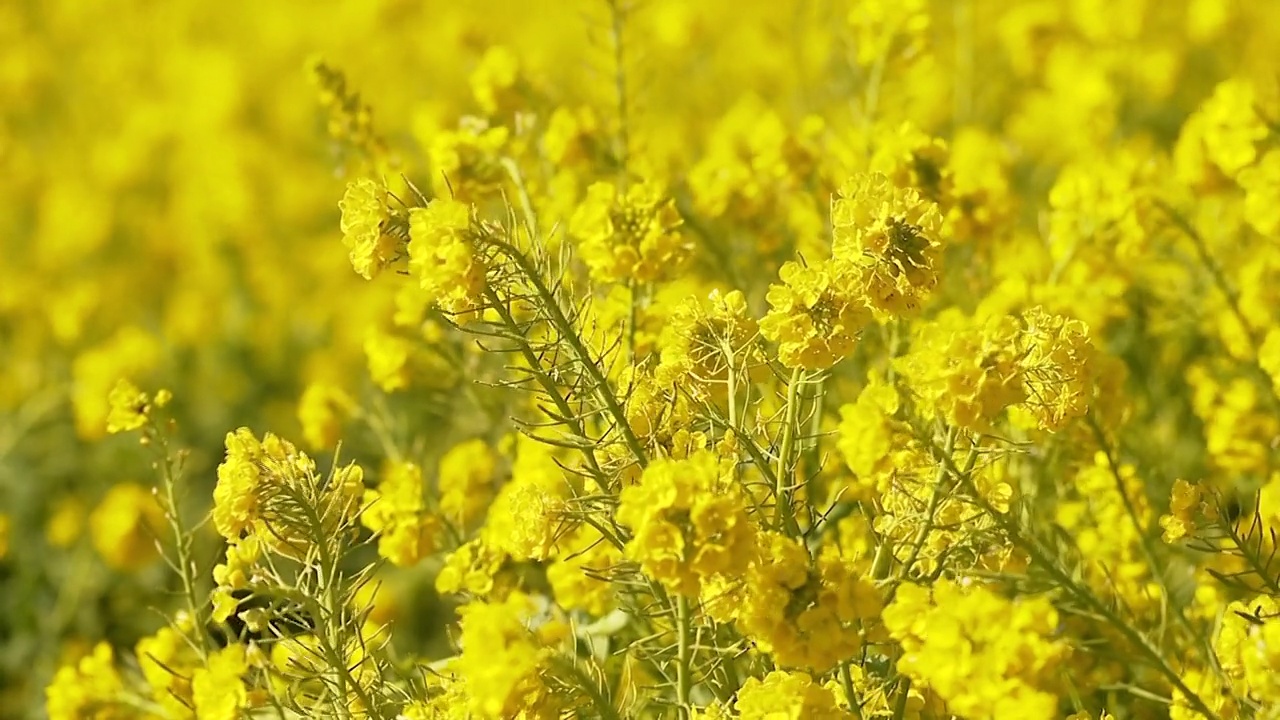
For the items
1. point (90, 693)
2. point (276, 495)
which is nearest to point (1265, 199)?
point (276, 495)

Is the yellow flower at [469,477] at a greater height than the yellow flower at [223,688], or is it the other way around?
the yellow flower at [469,477]

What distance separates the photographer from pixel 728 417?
51.9 inches

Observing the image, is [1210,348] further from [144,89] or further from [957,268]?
[144,89]

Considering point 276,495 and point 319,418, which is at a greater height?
point 319,418

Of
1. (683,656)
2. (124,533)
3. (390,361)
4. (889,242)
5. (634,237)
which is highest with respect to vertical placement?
(124,533)

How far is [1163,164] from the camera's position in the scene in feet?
7.58

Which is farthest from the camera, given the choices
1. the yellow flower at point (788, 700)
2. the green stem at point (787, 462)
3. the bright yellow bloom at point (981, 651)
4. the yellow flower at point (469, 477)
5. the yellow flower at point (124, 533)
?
the yellow flower at point (124, 533)

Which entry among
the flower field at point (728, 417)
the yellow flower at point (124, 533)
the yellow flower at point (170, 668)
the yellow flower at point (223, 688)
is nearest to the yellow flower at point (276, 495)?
the flower field at point (728, 417)

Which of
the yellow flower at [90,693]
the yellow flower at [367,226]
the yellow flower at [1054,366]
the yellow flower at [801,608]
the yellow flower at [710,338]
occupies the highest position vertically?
the yellow flower at [367,226]

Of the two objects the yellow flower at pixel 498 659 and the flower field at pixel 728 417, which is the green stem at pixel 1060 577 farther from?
the yellow flower at pixel 498 659

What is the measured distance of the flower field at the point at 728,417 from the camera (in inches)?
44.7

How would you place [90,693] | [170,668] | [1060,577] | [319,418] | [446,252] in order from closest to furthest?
[446,252] < [1060,577] < [170,668] < [90,693] < [319,418]

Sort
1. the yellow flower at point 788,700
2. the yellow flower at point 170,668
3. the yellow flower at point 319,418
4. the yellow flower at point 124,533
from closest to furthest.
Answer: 1. the yellow flower at point 788,700
2. the yellow flower at point 170,668
3. the yellow flower at point 319,418
4. the yellow flower at point 124,533

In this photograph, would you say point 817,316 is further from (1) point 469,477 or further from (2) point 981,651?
(1) point 469,477
